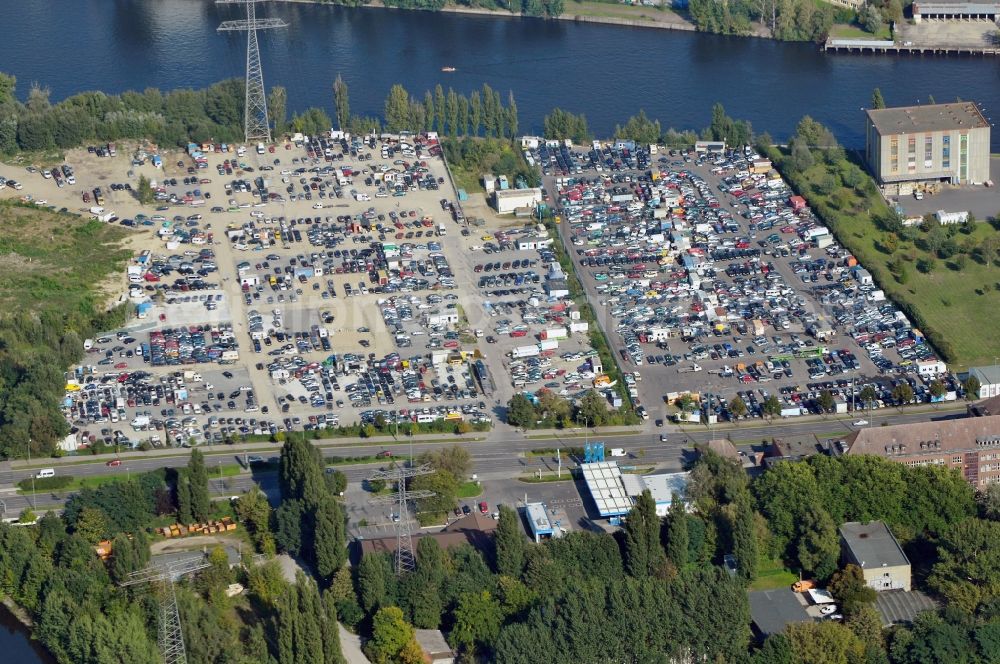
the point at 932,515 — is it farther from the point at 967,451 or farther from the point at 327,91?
the point at 327,91

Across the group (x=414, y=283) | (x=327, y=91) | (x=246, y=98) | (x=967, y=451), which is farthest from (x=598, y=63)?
(x=967, y=451)

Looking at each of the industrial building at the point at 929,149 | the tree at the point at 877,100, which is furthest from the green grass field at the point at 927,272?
the tree at the point at 877,100

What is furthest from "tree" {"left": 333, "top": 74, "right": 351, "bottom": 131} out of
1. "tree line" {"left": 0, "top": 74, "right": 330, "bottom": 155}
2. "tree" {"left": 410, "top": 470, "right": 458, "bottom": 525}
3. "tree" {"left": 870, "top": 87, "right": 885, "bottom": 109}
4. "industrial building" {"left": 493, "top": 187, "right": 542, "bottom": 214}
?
"tree" {"left": 410, "top": 470, "right": 458, "bottom": 525}

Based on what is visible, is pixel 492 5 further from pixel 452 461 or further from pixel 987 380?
pixel 452 461

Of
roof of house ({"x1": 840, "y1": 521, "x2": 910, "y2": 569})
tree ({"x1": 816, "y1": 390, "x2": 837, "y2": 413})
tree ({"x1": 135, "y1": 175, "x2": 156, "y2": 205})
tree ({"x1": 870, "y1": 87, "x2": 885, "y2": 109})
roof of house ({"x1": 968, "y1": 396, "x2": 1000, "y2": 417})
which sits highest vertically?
tree ({"x1": 870, "y1": 87, "x2": 885, "y2": 109})

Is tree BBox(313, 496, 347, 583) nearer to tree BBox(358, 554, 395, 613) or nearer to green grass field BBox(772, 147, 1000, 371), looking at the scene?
tree BBox(358, 554, 395, 613)

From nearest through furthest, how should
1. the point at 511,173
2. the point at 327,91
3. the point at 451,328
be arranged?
the point at 451,328 < the point at 511,173 < the point at 327,91

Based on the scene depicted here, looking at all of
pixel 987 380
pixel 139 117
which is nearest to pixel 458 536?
pixel 987 380

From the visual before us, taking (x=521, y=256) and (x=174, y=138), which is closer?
(x=521, y=256)
